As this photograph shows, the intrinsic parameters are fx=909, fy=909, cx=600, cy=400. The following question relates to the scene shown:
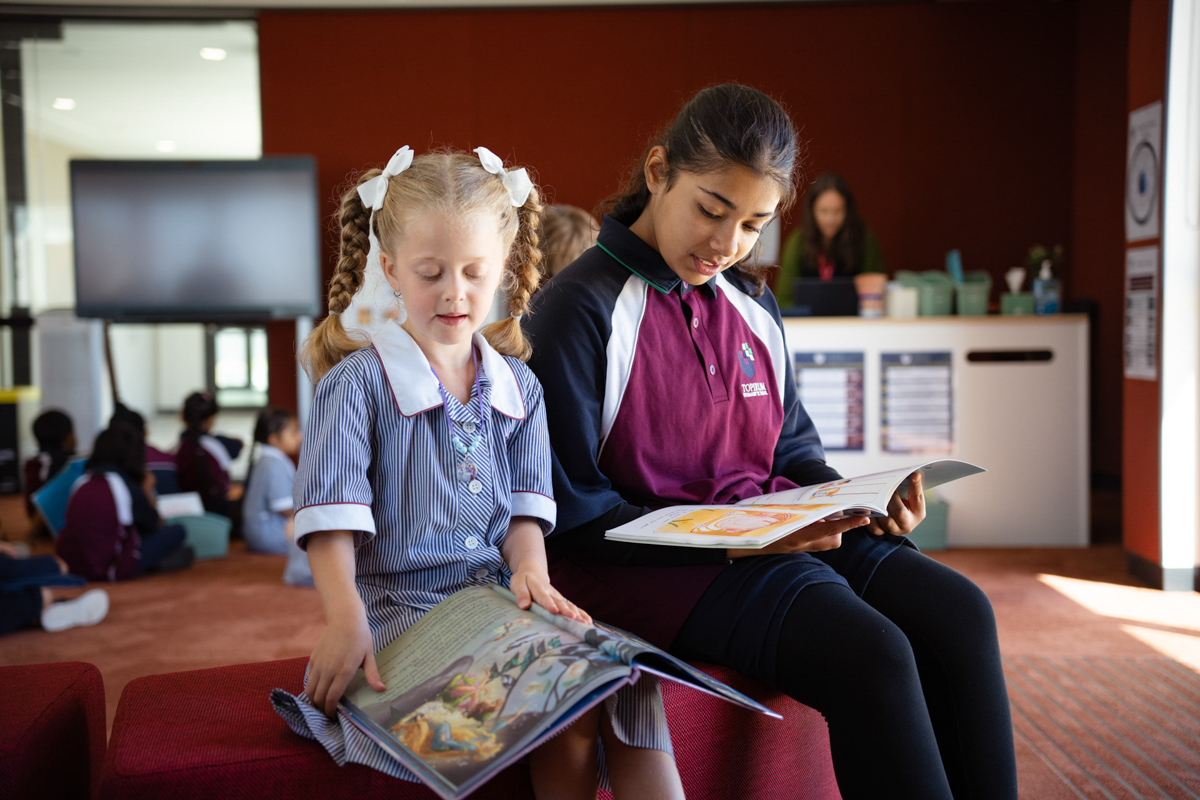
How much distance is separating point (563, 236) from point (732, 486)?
3.10 ft

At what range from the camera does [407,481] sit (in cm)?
A: 111

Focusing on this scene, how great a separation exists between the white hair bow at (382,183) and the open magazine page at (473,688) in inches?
20.7

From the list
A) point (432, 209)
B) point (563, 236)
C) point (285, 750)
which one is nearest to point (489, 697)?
point (285, 750)

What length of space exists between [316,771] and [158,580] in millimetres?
2768

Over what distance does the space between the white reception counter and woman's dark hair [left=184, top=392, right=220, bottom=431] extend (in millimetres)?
2683

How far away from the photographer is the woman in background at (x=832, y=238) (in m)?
3.99

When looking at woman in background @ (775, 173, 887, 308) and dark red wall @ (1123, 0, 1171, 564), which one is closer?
dark red wall @ (1123, 0, 1171, 564)

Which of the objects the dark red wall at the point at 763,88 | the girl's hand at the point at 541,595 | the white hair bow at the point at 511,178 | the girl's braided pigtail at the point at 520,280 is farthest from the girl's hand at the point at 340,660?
the dark red wall at the point at 763,88

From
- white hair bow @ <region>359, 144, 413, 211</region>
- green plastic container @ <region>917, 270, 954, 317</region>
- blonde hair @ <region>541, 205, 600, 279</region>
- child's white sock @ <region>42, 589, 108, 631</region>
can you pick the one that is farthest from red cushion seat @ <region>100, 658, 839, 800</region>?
green plastic container @ <region>917, 270, 954, 317</region>

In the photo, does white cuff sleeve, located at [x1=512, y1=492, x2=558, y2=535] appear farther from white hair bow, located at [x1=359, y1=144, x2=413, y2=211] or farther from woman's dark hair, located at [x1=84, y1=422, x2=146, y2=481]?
woman's dark hair, located at [x1=84, y1=422, x2=146, y2=481]

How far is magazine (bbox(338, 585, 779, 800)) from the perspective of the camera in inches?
32.9

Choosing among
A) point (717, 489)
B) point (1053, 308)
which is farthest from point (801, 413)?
point (1053, 308)

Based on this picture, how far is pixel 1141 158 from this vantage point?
123 inches

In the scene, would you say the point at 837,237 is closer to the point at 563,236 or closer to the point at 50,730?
the point at 563,236
